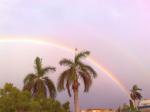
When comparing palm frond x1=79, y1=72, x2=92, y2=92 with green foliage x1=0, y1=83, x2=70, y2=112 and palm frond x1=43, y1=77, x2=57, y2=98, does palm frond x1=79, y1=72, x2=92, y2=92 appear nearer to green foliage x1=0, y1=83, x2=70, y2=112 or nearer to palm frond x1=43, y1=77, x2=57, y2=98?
palm frond x1=43, y1=77, x2=57, y2=98

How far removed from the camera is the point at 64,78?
61906 millimetres

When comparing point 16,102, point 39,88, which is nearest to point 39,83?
point 39,88

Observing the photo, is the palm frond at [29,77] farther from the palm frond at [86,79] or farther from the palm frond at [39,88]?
the palm frond at [86,79]

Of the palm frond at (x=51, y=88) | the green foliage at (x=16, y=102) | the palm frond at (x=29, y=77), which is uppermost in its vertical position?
the palm frond at (x=29, y=77)

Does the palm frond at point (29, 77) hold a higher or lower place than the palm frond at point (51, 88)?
higher

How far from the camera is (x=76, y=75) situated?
202ft

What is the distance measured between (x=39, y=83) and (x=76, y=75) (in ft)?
21.1

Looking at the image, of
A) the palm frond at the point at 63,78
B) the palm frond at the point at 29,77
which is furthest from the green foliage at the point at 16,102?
the palm frond at the point at 29,77

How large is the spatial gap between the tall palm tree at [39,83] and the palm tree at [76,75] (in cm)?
251

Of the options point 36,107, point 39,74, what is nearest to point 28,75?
point 39,74

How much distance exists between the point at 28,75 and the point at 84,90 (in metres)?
10.7

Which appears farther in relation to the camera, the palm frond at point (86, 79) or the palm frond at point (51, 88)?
the palm frond at point (51, 88)

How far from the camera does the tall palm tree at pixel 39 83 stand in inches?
2507

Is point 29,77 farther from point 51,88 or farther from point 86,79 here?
point 86,79
